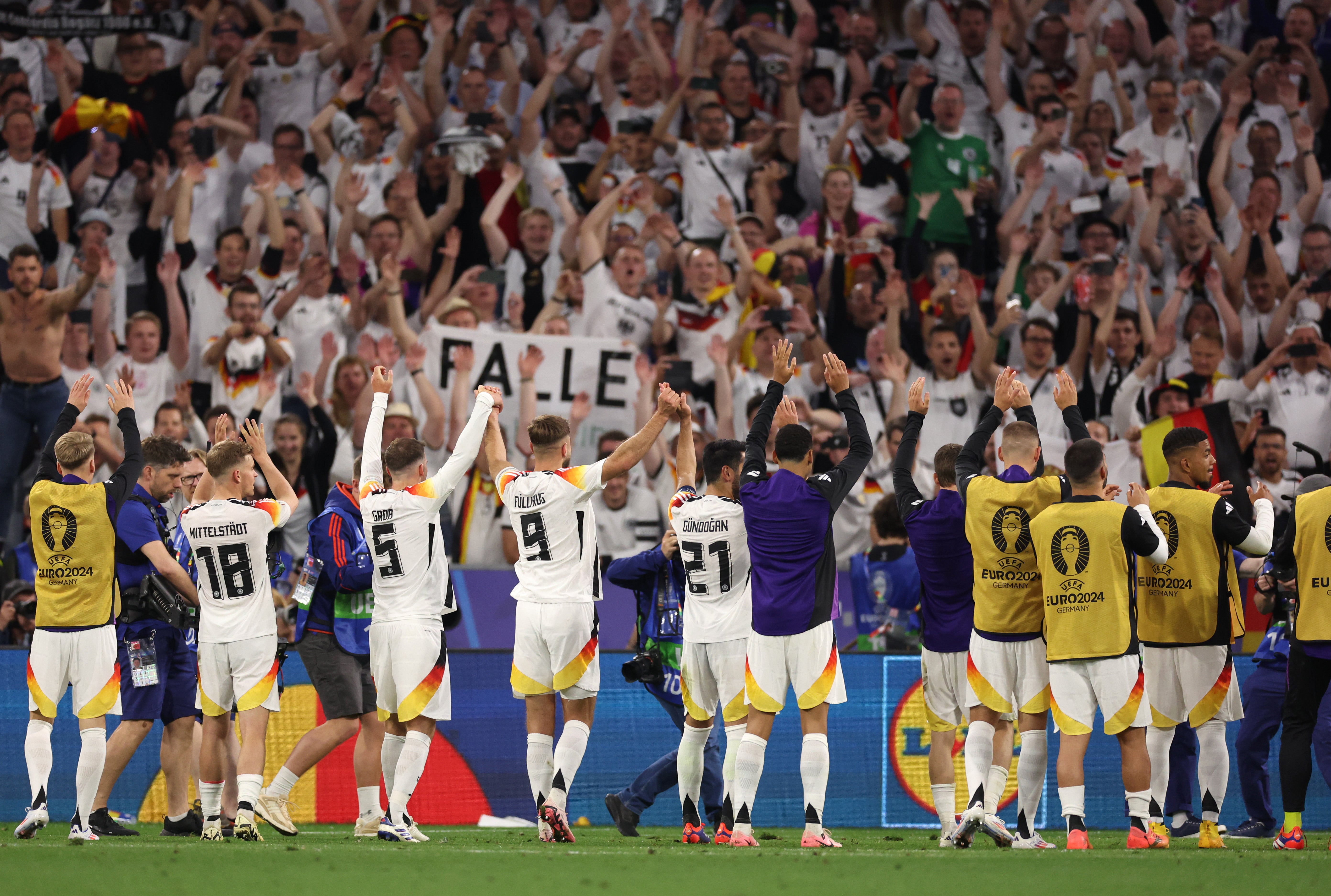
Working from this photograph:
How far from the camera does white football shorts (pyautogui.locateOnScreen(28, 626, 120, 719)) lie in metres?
9.16

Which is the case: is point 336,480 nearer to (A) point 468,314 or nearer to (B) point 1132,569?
(A) point 468,314

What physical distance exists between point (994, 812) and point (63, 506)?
20.6 feet

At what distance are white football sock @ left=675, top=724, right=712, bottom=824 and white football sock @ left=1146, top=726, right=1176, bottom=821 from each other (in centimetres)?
288

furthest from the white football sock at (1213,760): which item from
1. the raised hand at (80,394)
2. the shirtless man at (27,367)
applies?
the shirtless man at (27,367)

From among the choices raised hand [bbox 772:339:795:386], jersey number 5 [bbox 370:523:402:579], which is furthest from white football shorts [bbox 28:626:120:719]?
raised hand [bbox 772:339:795:386]

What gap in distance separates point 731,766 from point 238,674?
10.5 ft

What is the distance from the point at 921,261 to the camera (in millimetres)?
16828

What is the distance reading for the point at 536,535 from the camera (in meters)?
9.16

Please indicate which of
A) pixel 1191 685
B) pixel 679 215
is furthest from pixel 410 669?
pixel 679 215

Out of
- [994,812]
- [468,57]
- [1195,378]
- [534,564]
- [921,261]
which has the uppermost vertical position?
[468,57]

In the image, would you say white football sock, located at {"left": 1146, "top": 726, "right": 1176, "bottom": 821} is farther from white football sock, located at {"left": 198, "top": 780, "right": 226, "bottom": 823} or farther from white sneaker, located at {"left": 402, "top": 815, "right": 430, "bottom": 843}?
white football sock, located at {"left": 198, "top": 780, "right": 226, "bottom": 823}

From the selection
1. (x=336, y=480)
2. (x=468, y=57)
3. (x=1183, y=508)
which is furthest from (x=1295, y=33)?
(x=336, y=480)

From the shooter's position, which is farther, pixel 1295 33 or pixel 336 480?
pixel 1295 33

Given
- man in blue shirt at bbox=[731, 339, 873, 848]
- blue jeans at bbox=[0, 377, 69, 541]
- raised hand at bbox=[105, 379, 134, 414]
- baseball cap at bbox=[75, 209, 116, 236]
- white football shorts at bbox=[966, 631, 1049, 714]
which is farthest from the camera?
baseball cap at bbox=[75, 209, 116, 236]
